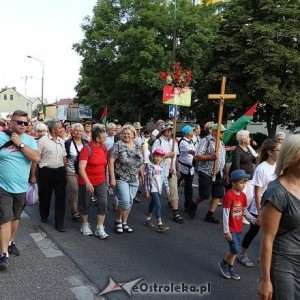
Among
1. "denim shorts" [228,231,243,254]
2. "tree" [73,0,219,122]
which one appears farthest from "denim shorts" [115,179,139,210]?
"tree" [73,0,219,122]

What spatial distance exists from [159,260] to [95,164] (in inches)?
69.4

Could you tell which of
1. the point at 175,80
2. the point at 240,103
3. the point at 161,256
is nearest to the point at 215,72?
the point at 240,103

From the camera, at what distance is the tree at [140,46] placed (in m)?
27.6

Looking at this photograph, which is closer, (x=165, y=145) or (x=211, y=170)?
(x=211, y=170)

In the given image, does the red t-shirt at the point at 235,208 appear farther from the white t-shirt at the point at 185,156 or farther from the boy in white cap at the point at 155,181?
the white t-shirt at the point at 185,156

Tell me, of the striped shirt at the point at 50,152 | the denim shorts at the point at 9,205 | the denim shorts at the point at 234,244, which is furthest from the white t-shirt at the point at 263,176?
the striped shirt at the point at 50,152

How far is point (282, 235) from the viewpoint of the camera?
95.1 inches

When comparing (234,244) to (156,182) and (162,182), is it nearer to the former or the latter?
(156,182)

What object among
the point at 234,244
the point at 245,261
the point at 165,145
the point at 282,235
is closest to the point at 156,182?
the point at 165,145

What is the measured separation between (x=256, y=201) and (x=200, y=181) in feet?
8.46

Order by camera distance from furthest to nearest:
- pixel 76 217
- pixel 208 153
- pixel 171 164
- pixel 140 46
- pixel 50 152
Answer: pixel 140 46, pixel 171 164, pixel 208 153, pixel 76 217, pixel 50 152

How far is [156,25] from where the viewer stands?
28.6 meters

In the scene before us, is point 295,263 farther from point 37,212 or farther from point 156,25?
point 156,25

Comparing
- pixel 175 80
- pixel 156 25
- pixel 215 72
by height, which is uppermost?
pixel 156 25
